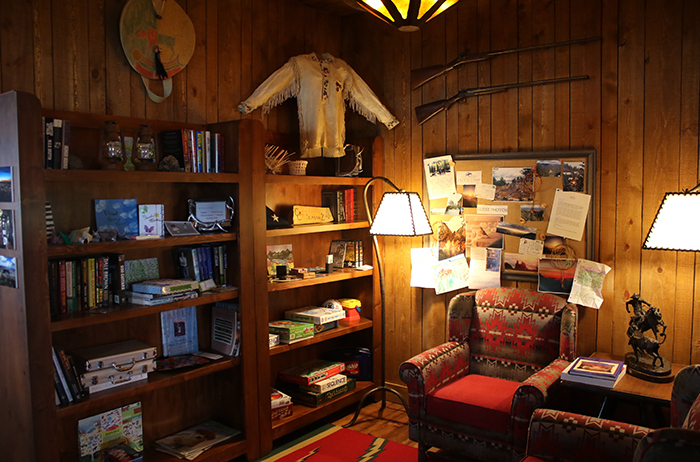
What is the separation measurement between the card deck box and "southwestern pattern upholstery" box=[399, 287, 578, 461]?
1240mm

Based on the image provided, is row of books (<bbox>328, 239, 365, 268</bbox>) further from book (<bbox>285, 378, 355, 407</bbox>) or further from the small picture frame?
the small picture frame

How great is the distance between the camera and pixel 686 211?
2.23 meters

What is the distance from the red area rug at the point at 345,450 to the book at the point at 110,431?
69cm

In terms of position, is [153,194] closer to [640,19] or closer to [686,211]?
[686,211]

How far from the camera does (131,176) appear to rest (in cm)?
231

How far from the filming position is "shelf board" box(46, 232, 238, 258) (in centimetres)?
211

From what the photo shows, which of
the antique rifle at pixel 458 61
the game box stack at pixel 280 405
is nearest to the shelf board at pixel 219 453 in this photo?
the game box stack at pixel 280 405

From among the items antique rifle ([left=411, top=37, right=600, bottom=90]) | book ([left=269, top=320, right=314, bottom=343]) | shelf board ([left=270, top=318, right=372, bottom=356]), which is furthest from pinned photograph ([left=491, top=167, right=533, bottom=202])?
book ([left=269, top=320, right=314, bottom=343])

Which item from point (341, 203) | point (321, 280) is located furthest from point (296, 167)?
point (321, 280)

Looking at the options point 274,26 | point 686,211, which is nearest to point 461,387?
point 686,211

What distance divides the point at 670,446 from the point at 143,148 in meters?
2.26

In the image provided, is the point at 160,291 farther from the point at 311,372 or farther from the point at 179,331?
the point at 311,372

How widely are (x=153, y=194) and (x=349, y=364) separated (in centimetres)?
171

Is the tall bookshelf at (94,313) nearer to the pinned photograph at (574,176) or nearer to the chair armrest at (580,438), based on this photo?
the chair armrest at (580,438)
